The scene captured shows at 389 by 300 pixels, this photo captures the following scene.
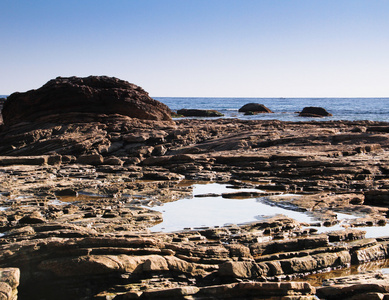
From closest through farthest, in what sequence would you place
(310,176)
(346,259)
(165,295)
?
1. (165,295)
2. (346,259)
3. (310,176)

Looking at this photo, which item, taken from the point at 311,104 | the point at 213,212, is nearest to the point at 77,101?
the point at 213,212

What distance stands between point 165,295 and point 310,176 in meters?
9.79

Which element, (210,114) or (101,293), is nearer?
(101,293)

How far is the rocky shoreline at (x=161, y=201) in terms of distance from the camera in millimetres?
5965

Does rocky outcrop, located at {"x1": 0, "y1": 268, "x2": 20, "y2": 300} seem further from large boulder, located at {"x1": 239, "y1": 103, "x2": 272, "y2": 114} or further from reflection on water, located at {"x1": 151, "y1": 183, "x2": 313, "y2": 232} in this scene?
large boulder, located at {"x1": 239, "y1": 103, "x2": 272, "y2": 114}

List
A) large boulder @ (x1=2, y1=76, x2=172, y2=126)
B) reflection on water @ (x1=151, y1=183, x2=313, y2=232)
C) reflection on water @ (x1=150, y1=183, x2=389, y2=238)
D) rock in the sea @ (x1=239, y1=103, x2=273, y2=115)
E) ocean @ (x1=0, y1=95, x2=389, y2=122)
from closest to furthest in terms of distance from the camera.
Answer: reflection on water @ (x1=150, y1=183, x2=389, y2=238) < reflection on water @ (x1=151, y1=183, x2=313, y2=232) < large boulder @ (x1=2, y1=76, x2=172, y2=126) < ocean @ (x1=0, y1=95, x2=389, y2=122) < rock in the sea @ (x1=239, y1=103, x2=273, y2=115)

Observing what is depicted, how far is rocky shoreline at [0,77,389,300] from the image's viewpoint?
5.96 meters

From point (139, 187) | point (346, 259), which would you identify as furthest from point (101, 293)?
point (139, 187)

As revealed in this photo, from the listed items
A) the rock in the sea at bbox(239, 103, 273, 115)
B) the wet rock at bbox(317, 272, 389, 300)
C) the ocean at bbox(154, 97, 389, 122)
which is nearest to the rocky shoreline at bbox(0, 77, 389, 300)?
the wet rock at bbox(317, 272, 389, 300)

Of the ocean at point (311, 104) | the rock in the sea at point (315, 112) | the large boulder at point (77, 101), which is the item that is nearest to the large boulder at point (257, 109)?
the ocean at point (311, 104)

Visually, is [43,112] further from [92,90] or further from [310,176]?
[310,176]

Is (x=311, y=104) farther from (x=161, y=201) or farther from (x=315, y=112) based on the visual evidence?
(x=161, y=201)

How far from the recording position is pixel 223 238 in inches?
323

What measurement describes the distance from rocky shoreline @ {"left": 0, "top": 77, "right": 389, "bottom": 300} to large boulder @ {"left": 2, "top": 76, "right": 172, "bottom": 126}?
91 mm
